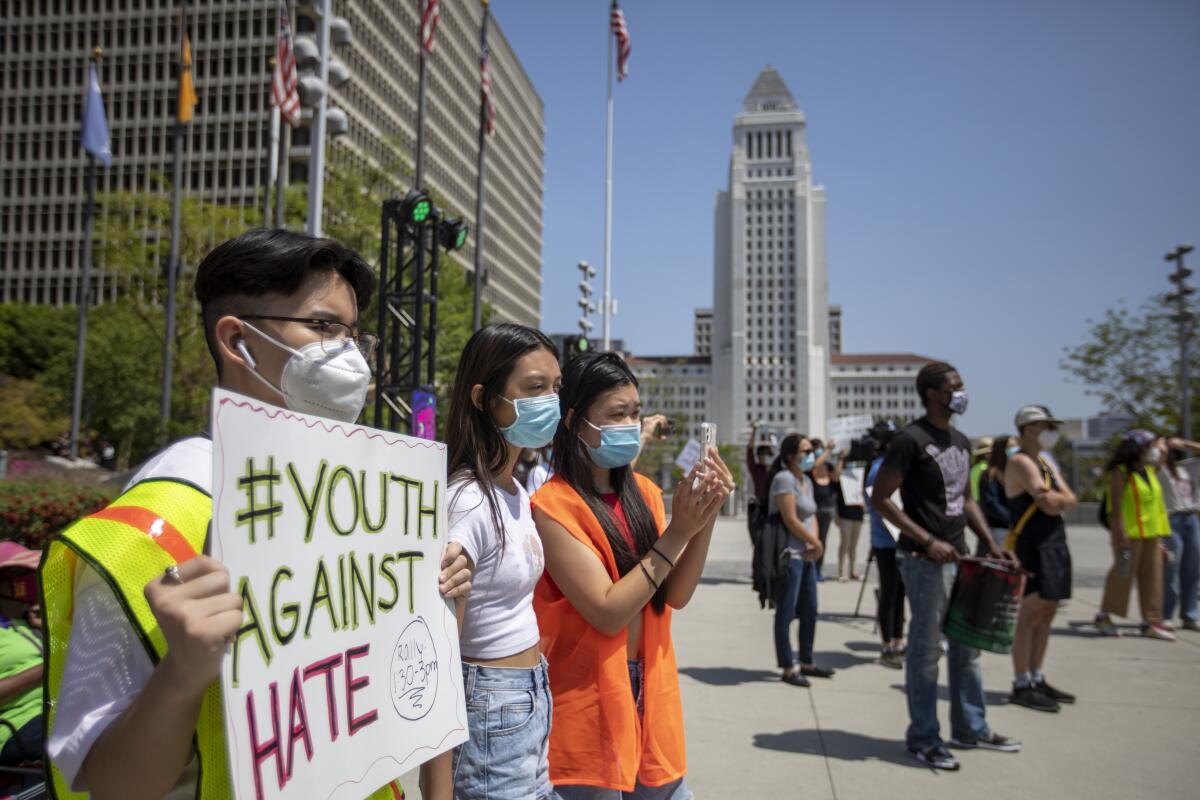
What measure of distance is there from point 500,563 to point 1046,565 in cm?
523

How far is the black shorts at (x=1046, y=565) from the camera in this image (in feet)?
19.5

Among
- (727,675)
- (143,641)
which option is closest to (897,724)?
(727,675)

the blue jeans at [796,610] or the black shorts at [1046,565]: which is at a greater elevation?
the black shorts at [1046,565]

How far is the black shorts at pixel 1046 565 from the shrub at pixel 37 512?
23.8 feet

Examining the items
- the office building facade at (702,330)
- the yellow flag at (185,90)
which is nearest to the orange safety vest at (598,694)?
the yellow flag at (185,90)

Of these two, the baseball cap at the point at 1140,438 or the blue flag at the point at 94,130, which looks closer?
the baseball cap at the point at 1140,438

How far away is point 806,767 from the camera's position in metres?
4.85

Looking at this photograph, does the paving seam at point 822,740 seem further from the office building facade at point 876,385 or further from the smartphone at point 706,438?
the office building facade at point 876,385

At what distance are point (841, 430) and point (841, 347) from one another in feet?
595

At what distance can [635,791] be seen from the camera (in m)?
2.54

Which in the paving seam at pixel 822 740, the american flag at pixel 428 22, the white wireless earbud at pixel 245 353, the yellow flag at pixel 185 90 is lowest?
the paving seam at pixel 822 740

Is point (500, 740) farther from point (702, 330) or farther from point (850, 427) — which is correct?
point (702, 330)

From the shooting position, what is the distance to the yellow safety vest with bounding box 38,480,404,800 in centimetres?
107

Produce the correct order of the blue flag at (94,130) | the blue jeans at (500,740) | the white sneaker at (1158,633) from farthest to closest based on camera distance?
the blue flag at (94,130) < the white sneaker at (1158,633) < the blue jeans at (500,740)
